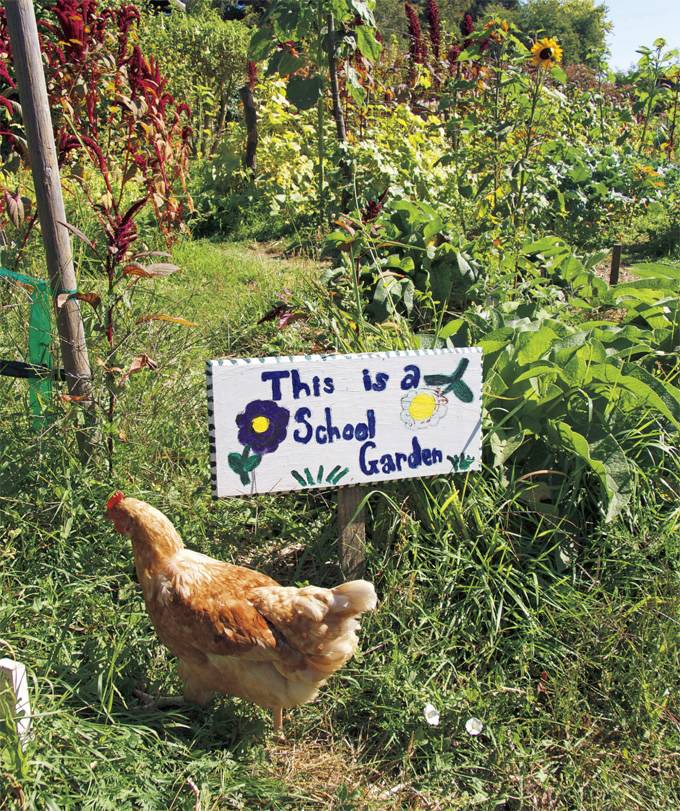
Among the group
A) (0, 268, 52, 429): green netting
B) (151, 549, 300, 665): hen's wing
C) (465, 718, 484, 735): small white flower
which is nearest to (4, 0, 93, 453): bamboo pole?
(0, 268, 52, 429): green netting

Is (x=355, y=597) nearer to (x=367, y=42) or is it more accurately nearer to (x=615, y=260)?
(x=615, y=260)

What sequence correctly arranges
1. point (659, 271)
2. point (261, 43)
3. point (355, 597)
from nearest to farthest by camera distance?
point (355, 597) → point (659, 271) → point (261, 43)

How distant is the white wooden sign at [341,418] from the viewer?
1.93m

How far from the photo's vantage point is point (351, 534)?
217cm

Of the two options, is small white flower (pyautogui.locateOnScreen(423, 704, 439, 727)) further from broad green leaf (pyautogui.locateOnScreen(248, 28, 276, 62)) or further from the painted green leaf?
broad green leaf (pyautogui.locateOnScreen(248, 28, 276, 62))

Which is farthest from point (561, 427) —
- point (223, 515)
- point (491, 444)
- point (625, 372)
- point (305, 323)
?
point (305, 323)

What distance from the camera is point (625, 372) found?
253cm

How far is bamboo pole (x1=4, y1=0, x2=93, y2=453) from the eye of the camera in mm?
1998

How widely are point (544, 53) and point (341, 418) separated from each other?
2.97m

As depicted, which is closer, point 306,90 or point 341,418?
point 341,418

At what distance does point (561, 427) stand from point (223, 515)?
1253mm

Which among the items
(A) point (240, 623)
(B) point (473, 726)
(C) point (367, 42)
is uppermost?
(C) point (367, 42)

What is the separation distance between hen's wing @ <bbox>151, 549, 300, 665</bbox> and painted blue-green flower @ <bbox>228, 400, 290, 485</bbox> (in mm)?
309

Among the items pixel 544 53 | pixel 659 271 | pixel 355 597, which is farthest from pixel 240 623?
pixel 544 53
